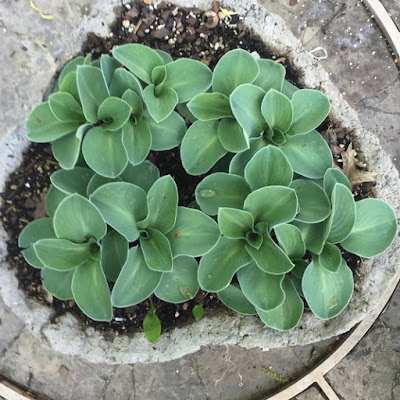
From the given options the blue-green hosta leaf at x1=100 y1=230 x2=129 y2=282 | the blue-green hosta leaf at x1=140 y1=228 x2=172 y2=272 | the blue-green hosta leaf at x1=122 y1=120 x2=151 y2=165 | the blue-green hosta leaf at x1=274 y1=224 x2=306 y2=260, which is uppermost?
the blue-green hosta leaf at x1=274 y1=224 x2=306 y2=260

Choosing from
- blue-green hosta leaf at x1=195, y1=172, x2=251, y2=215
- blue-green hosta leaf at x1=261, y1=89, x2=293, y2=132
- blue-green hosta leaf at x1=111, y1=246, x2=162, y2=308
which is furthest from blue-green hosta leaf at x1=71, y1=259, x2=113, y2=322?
blue-green hosta leaf at x1=261, y1=89, x2=293, y2=132

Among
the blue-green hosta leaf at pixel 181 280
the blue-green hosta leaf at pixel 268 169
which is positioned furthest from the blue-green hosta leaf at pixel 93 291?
the blue-green hosta leaf at pixel 268 169

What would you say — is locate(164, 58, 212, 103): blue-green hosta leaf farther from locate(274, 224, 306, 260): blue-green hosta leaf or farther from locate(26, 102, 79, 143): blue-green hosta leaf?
locate(274, 224, 306, 260): blue-green hosta leaf

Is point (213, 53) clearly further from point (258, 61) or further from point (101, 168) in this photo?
point (101, 168)

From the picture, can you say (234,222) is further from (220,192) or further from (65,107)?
(65,107)

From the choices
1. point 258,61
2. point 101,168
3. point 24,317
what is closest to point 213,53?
point 258,61

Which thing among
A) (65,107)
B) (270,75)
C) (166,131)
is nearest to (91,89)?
(65,107)

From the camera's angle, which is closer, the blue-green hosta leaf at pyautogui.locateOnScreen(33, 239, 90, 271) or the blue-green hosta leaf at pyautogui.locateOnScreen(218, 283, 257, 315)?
the blue-green hosta leaf at pyautogui.locateOnScreen(33, 239, 90, 271)

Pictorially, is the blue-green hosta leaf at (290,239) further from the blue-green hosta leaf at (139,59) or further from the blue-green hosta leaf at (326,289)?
the blue-green hosta leaf at (139,59)
